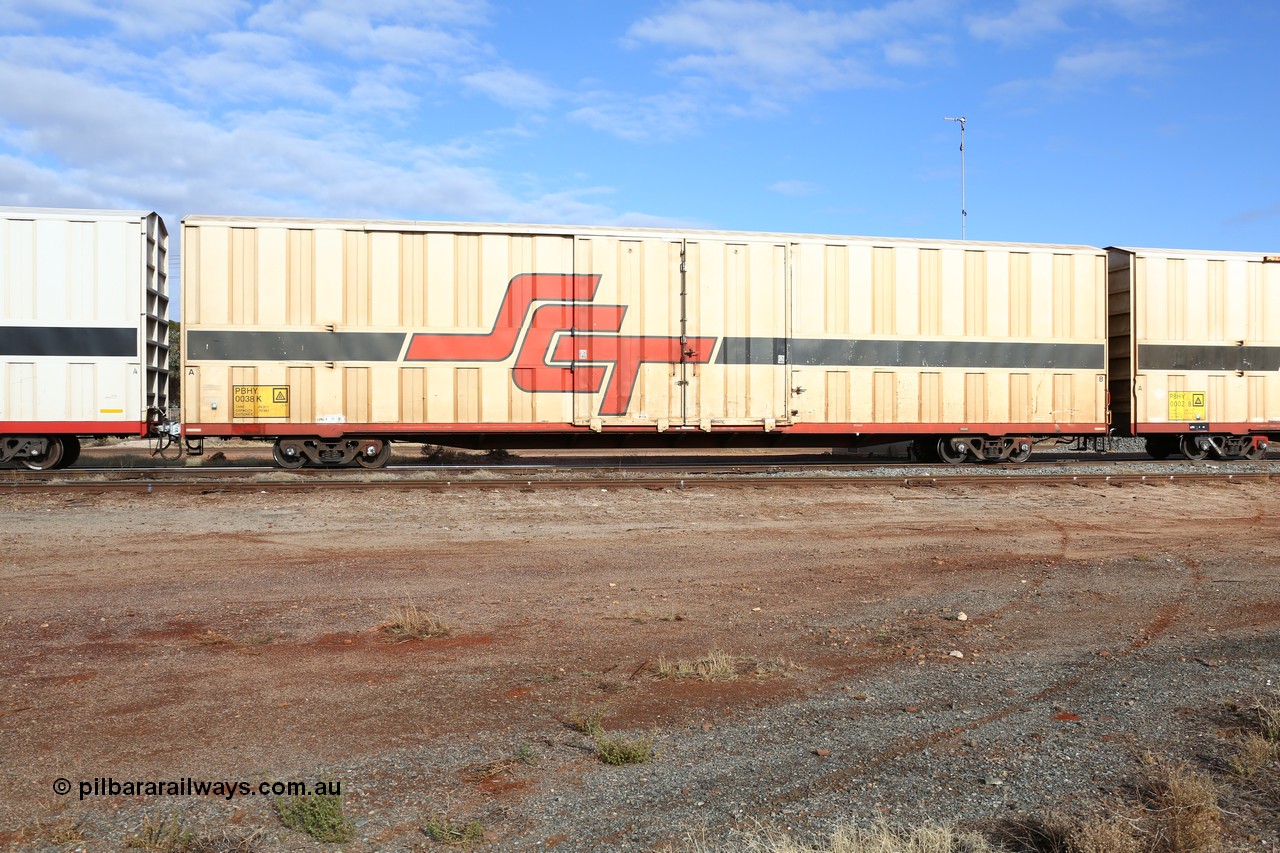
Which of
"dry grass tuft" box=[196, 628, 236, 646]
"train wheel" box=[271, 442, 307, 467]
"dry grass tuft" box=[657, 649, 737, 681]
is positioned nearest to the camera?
"dry grass tuft" box=[657, 649, 737, 681]

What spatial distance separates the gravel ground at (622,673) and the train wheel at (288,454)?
4279 millimetres

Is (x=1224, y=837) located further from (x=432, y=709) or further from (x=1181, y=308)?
(x=1181, y=308)

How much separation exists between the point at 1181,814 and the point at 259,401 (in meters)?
14.2

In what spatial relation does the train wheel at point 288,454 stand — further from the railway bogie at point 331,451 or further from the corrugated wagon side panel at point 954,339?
the corrugated wagon side panel at point 954,339

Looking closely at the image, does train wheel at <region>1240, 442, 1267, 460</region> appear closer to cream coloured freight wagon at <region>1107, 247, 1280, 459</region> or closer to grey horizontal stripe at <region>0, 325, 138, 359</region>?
cream coloured freight wagon at <region>1107, 247, 1280, 459</region>

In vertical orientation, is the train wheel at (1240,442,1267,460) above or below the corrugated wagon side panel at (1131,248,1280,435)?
below

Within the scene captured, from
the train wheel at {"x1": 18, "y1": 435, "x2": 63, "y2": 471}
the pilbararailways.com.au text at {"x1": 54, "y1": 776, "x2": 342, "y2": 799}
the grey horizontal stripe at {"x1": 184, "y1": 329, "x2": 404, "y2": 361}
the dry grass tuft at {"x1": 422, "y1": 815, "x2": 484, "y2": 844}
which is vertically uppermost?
the grey horizontal stripe at {"x1": 184, "y1": 329, "x2": 404, "y2": 361}

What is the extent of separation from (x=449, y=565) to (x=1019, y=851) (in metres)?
6.20

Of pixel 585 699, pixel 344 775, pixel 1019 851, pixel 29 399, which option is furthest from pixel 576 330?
pixel 1019 851

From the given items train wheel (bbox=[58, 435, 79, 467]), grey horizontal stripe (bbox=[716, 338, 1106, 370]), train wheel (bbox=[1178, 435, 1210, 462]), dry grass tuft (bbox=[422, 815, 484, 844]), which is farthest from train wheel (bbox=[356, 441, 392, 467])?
train wheel (bbox=[1178, 435, 1210, 462])

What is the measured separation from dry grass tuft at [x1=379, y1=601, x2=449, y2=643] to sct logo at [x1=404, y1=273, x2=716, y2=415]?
8.93 meters

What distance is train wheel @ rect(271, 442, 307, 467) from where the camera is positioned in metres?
14.9

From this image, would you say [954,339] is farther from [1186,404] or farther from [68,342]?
[68,342]

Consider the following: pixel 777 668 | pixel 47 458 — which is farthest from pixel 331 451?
pixel 777 668
